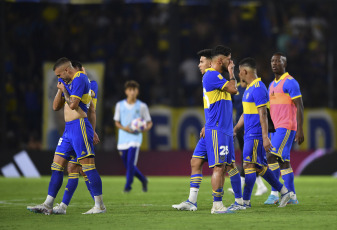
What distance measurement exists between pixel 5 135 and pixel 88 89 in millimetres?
12044

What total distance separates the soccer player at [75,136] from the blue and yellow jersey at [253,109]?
2.29 m

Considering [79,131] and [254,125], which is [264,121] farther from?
[79,131]

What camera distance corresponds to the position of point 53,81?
20.4 meters

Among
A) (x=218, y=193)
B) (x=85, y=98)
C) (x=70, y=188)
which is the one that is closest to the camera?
(x=218, y=193)

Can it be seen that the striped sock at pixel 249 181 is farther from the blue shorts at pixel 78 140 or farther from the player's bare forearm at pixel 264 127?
the blue shorts at pixel 78 140

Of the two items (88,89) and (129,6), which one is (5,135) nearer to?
(129,6)

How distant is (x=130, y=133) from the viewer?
Answer: 45.9 feet

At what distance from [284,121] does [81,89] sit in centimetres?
344

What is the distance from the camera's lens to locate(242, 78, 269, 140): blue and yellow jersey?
32.1 ft

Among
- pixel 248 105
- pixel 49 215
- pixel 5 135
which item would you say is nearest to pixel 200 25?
pixel 5 135

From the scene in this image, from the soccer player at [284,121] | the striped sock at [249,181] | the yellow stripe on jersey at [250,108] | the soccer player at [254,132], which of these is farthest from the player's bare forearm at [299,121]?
the striped sock at [249,181]

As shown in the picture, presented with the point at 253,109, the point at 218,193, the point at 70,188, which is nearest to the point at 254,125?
the point at 253,109

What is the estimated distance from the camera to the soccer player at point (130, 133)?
45.1 feet

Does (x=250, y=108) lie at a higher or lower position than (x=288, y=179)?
higher
